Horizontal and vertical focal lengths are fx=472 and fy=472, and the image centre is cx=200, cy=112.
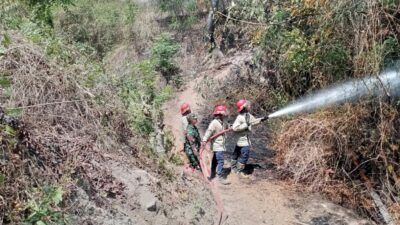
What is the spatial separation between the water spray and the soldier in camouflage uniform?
52.4 inches

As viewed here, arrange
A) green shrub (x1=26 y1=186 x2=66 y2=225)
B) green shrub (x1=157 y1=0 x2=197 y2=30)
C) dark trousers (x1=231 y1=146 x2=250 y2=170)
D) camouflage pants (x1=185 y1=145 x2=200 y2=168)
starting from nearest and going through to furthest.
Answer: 1. green shrub (x1=26 y1=186 x2=66 y2=225)
2. camouflage pants (x1=185 y1=145 x2=200 y2=168)
3. dark trousers (x1=231 y1=146 x2=250 y2=170)
4. green shrub (x1=157 y1=0 x2=197 y2=30)

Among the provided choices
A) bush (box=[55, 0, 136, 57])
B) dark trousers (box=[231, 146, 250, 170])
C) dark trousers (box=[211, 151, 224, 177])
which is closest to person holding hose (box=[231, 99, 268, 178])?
dark trousers (box=[231, 146, 250, 170])

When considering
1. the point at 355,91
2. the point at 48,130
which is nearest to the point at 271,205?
the point at 355,91

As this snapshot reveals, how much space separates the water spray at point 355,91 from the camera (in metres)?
7.54

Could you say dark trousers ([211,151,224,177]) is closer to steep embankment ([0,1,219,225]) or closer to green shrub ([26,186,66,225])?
steep embankment ([0,1,219,225])

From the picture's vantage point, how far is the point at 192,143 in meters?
7.73

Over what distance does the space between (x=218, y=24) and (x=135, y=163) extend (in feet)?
37.1

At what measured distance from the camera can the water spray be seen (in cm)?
754

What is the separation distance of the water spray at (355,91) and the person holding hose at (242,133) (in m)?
0.39

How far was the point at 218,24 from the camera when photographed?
55.0 ft

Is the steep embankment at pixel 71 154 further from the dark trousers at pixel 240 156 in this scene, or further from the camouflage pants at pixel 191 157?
the dark trousers at pixel 240 156

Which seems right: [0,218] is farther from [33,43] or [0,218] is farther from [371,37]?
[371,37]

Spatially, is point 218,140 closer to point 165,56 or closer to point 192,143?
point 192,143

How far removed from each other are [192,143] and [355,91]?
297 cm
